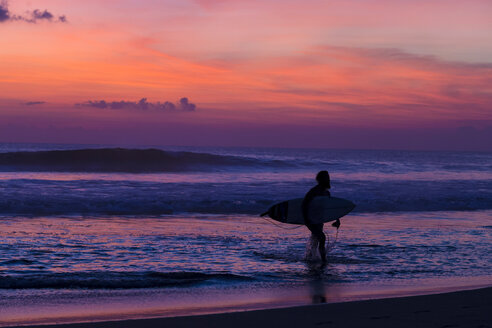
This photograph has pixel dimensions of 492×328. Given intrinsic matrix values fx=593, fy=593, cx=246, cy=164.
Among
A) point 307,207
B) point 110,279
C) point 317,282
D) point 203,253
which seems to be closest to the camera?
point 110,279

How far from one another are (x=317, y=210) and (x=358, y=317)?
4138 millimetres

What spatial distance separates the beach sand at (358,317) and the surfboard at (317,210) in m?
3.33

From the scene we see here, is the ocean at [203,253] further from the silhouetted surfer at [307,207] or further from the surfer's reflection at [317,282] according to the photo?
the silhouetted surfer at [307,207]

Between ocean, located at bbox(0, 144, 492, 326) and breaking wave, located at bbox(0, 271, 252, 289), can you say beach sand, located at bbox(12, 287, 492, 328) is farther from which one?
breaking wave, located at bbox(0, 271, 252, 289)

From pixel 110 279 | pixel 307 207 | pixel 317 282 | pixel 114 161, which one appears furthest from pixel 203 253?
pixel 114 161

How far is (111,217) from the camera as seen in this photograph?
1509cm

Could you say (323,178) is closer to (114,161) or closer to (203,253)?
(203,253)

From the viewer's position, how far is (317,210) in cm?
957

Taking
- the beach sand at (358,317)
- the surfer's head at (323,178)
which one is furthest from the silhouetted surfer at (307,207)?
the beach sand at (358,317)

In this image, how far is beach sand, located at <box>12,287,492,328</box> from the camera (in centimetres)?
521

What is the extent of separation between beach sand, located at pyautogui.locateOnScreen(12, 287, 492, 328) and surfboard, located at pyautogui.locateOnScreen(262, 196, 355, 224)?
3.33m

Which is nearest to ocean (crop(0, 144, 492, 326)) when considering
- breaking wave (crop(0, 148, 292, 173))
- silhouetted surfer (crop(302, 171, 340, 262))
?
silhouetted surfer (crop(302, 171, 340, 262))

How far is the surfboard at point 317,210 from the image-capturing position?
952 cm

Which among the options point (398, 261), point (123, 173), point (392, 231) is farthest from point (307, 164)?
point (398, 261)
